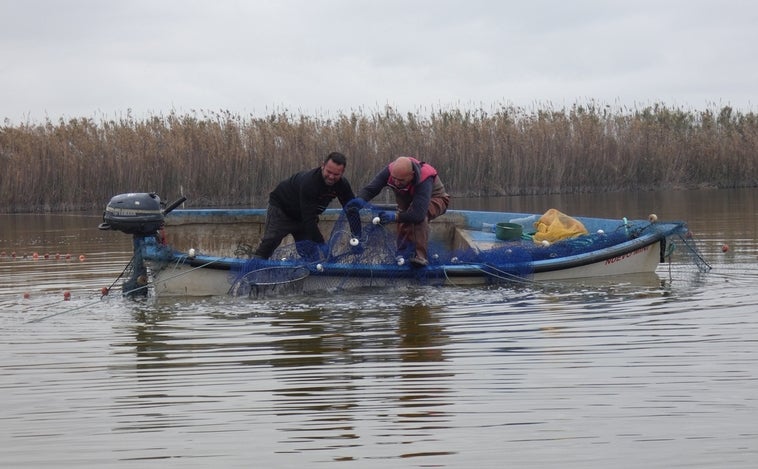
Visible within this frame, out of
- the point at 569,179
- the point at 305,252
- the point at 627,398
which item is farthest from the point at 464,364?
the point at 569,179

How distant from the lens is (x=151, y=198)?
34.3 feet

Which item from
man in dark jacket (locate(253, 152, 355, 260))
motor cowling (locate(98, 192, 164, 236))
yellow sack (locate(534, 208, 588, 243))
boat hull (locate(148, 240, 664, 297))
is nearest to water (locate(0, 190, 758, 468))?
boat hull (locate(148, 240, 664, 297))

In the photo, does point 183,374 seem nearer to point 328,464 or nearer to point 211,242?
point 328,464

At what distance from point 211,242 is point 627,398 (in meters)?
7.68

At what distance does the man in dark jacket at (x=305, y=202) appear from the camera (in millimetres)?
10516

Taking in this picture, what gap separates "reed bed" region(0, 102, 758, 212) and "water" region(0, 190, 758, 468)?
44.8 feet

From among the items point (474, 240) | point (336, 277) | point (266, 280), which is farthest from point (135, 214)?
point (474, 240)

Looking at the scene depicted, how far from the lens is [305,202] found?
35.1 feet

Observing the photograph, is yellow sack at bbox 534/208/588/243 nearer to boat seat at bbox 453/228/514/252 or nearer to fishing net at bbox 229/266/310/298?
boat seat at bbox 453/228/514/252

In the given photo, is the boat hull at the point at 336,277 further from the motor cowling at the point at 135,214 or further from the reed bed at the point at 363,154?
the reed bed at the point at 363,154

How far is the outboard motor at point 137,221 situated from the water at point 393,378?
24 cm

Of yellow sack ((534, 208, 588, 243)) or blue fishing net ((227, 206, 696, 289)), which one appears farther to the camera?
yellow sack ((534, 208, 588, 243))

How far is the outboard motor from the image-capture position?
10320 millimetres

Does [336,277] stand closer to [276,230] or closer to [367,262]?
[367,262]
